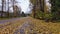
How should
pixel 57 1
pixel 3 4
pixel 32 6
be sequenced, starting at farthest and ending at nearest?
pixel 3 4 → pixel 32 6 → pixel 57 1

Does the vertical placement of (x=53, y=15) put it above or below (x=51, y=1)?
below

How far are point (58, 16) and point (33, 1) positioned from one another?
17.1m

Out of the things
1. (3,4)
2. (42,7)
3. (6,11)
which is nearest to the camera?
(42,7)

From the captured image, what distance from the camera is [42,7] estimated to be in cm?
3725

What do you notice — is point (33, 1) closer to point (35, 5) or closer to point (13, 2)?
point (35, 5)

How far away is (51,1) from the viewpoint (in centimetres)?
2803

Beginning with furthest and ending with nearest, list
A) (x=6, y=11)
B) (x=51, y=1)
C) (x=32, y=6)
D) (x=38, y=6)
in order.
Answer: (x=6, y=11) < (x=32, y=6) < (x=38, y=6) < (x=51, y=1)

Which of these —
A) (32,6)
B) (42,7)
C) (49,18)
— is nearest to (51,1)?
(49,18)

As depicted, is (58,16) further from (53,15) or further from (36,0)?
(36,0)

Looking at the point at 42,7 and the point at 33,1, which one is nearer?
the point at 42,7

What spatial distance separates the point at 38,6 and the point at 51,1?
11.8 meters

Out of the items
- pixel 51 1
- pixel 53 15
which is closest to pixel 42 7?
pixel 51 1

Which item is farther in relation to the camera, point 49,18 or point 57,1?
point 49,18

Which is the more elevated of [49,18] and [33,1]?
[33,1]
